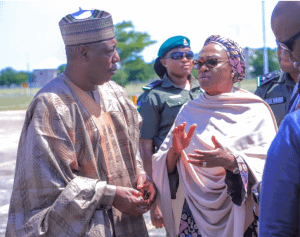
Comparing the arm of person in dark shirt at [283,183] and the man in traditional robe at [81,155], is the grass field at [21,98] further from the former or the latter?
the arm of person in dark shirt at [283,183]

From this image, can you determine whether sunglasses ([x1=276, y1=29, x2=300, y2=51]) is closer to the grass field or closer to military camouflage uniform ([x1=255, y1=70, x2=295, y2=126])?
military camouflage uniform ([x1=255, y1=70, x2=295, y2=126])

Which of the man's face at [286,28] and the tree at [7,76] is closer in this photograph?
the man's face at [286,28]

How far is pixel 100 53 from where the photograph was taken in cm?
284

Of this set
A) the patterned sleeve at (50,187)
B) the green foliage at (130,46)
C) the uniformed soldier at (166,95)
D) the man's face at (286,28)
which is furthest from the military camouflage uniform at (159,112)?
the green foliage at (130,46)

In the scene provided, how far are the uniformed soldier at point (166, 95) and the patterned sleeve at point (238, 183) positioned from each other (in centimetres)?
155

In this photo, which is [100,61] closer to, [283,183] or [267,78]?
[283,183]

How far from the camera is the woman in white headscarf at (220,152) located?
114 inches

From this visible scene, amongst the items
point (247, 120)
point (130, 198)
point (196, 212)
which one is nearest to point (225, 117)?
point (247, 120)

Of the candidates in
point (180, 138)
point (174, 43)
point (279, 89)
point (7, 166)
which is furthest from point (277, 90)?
point (7, 166)

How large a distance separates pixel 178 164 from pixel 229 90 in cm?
67

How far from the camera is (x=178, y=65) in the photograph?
4.56 metres

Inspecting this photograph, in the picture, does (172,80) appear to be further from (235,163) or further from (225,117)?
(235,163)

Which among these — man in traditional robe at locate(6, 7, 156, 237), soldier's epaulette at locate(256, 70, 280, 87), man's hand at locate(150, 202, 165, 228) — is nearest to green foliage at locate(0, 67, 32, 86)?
soldier's epaulette at locate(256, 70, 280, 87)

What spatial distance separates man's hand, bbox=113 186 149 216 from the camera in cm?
275
